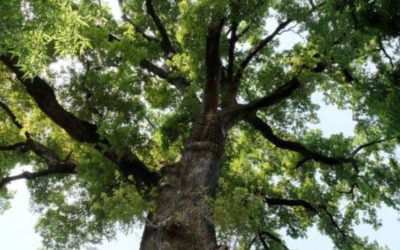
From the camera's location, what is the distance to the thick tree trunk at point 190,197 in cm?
835

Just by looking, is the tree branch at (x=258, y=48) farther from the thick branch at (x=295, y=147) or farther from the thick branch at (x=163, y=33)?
the thick branch at (x=163, y=33)

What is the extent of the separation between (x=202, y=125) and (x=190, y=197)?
8.74 feet

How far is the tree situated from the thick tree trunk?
0.03 meters

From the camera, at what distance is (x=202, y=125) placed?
11.5m

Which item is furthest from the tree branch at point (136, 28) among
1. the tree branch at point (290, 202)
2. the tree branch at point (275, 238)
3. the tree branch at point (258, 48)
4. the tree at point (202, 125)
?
the tree branch at point (275, 238)

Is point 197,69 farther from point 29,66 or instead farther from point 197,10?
point 29,66

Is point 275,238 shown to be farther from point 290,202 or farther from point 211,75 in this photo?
point 211,75

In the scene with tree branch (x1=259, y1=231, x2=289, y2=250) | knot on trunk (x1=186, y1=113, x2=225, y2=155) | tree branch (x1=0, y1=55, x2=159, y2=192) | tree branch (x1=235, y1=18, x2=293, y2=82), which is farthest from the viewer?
tree branch (x1=259, y1=231, x2=289, y2=250)

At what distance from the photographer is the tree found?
30.0 ft

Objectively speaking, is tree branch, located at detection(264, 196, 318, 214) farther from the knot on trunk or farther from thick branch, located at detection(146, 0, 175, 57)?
thick branch, located at detection(146, 0, 175, 57)

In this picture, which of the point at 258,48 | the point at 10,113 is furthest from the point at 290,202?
the point at 10,113

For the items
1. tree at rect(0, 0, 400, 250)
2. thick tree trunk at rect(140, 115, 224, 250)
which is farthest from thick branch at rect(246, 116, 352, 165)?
thick tree trunk at rect(140, 115, 224, 250)

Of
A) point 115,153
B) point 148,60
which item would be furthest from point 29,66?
point 148,60

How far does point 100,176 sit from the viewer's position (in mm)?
12031
